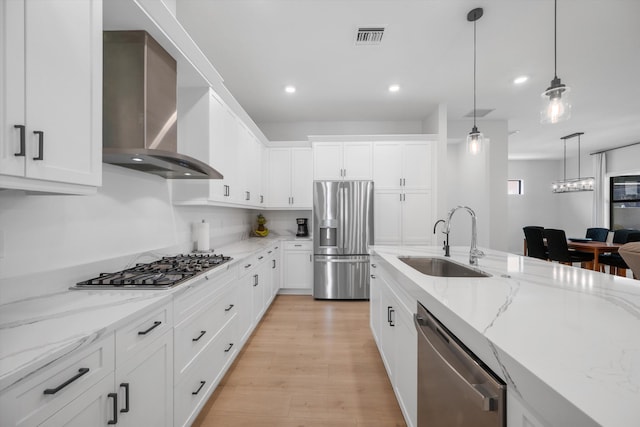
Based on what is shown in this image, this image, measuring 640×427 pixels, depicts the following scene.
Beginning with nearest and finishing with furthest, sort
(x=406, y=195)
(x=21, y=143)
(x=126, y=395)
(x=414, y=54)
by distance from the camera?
(x=21, y=143) → (x=126, y=395) → (x=414, y=54) → (x=406, y=195)

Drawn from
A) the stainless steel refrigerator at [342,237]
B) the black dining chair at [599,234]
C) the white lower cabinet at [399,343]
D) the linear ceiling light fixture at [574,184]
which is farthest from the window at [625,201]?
the white lower cabinet at [399,343]

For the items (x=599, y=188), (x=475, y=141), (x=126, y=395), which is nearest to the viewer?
(x=126, y=395)

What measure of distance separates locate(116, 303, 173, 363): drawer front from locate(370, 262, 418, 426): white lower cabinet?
1.19 meters

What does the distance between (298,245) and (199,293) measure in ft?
8.78

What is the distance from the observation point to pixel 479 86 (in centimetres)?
361

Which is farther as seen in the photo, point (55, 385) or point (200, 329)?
point (200, 329)

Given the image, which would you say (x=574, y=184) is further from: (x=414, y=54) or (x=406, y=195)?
(x=414, y=54)

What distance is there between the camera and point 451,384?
2.95 ft

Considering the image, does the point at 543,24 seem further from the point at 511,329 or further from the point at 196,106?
the point at 196,106

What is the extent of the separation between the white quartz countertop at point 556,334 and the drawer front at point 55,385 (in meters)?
1.15

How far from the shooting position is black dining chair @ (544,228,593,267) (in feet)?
14.6

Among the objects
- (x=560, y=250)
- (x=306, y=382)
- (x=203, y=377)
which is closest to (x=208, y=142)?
(x=203, y=377)

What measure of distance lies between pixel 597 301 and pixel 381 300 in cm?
137

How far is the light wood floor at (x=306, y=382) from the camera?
1677 mm
